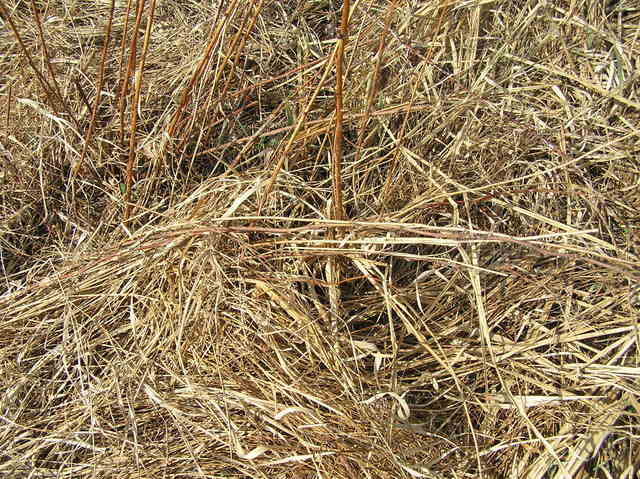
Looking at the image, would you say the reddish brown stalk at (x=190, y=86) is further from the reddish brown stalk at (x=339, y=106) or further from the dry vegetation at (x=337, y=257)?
the reddish brown stalk at (x=339, y=106)

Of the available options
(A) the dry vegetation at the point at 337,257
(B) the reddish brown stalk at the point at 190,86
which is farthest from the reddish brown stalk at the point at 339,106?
(B) the reddish brown stalk at the point at 190,86

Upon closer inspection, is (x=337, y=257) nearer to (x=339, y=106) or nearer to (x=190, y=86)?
(x=339, y=106)

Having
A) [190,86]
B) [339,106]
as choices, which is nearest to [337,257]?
[339,106]

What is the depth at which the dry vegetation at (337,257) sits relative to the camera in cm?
104

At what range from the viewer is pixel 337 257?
45.5 inches

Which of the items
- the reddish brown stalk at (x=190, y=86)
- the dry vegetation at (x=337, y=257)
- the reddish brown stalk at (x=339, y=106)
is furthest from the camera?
the reddish brown stalk at (x=190, y=86)

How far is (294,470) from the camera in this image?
1.01m

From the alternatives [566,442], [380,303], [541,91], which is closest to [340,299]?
[380,303]

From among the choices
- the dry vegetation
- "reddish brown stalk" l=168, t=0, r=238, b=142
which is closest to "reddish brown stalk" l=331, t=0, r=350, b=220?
the dry vegetation

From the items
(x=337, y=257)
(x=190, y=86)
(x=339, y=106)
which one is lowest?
(x=337, y=257)

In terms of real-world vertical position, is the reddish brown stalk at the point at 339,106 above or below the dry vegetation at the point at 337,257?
above

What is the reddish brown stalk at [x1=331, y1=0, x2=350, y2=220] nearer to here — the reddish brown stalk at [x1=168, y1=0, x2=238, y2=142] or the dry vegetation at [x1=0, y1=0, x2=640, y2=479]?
the dry vegetation at [x1=0, y1=0, x2=640, y2=479]

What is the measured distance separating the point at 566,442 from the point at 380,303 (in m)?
0.40

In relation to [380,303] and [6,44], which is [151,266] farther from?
[6,44]
